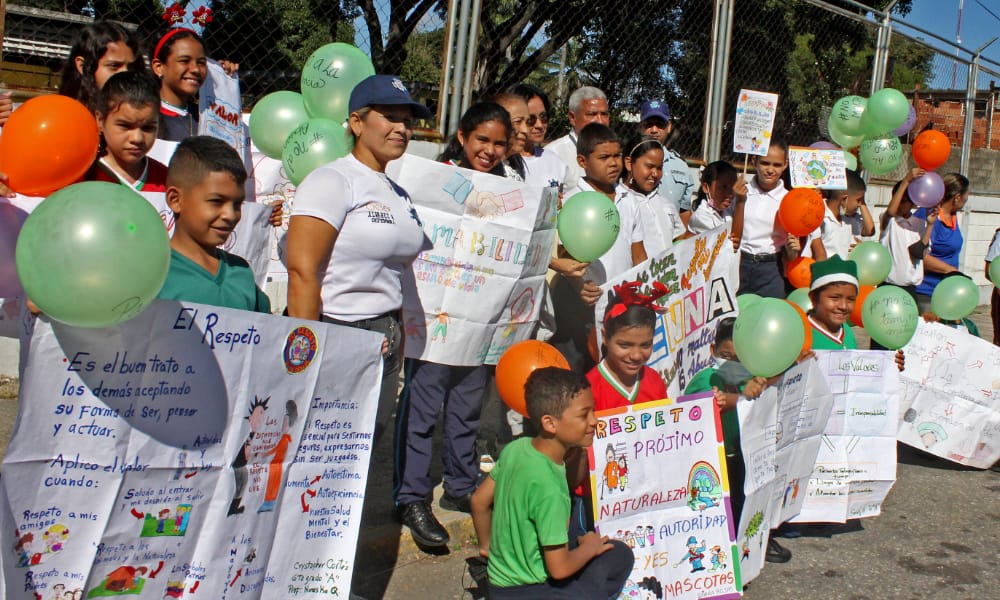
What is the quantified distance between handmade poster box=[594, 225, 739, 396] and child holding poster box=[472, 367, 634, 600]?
1.12 metres

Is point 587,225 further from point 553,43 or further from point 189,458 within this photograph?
point 553,43

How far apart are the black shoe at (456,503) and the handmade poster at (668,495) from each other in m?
0.94

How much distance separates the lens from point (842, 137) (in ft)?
26.1

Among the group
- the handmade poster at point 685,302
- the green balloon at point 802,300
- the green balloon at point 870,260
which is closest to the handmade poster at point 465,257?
the handmade poster at point 685,302

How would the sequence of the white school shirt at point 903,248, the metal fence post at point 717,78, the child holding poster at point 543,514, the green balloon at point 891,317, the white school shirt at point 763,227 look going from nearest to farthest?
the child holding poster at point 543,514 < the green balloon at point 891,317 < the white school shirt at point 763,227 < the white school shirt at point 903,248 < the metal fence post at point 717,78

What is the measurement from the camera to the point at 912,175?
758cm

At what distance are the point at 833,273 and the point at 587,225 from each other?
162 cm

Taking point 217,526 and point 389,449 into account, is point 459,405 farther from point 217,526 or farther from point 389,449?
point 217,526

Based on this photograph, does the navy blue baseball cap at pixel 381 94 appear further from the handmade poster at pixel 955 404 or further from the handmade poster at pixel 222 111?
the handmade poster at pixel 955 404

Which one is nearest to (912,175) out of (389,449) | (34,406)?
(389,449)

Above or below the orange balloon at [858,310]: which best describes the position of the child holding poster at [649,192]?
above

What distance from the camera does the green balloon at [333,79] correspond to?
4406 millimetres

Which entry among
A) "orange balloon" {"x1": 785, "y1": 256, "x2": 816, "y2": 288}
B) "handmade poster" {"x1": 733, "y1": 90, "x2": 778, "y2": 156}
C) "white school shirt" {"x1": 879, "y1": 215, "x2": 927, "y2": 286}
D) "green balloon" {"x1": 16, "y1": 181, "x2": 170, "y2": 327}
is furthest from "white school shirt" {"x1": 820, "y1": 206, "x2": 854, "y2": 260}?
"green balloon" {"x1": 16, "y1": 181, "x2": 170, "y2": 327}

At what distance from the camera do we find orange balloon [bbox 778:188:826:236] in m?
5.81
